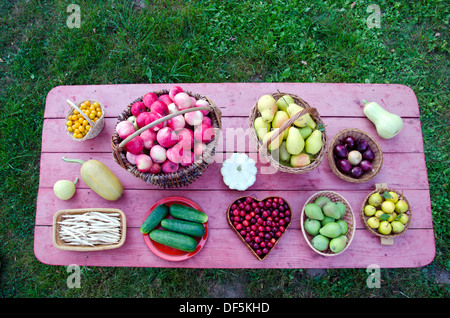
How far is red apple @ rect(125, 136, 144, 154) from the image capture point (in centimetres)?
182

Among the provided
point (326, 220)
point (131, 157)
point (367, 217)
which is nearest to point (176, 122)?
point (131, 157)

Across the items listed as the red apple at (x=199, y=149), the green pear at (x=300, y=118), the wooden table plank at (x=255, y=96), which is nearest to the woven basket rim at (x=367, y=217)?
the wooden table plank at (x=255, y=96)

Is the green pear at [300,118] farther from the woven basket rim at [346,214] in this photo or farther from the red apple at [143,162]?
the red apple at [143,162]

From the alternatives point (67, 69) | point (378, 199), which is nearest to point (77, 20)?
point (67, 69)

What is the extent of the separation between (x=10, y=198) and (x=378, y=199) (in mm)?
3617

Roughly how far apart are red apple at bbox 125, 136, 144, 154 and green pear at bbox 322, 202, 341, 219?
1318 mm

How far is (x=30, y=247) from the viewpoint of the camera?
10.4 ft

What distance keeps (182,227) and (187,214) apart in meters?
0.10

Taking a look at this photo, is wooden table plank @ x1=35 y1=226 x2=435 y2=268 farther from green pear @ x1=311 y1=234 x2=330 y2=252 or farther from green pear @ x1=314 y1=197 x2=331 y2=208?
green pear @ x1=314 y1=197 x2=331 y2=208

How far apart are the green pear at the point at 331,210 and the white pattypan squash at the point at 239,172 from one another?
1.81ft

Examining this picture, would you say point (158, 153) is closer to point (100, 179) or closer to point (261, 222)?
point (100, 179)

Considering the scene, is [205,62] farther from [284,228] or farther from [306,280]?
[306,280]

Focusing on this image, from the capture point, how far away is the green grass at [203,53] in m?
3.35

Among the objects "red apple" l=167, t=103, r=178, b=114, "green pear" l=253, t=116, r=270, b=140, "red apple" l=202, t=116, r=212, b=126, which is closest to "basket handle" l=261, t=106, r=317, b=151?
"green pear" l=253, t=116, r=270, b=140
